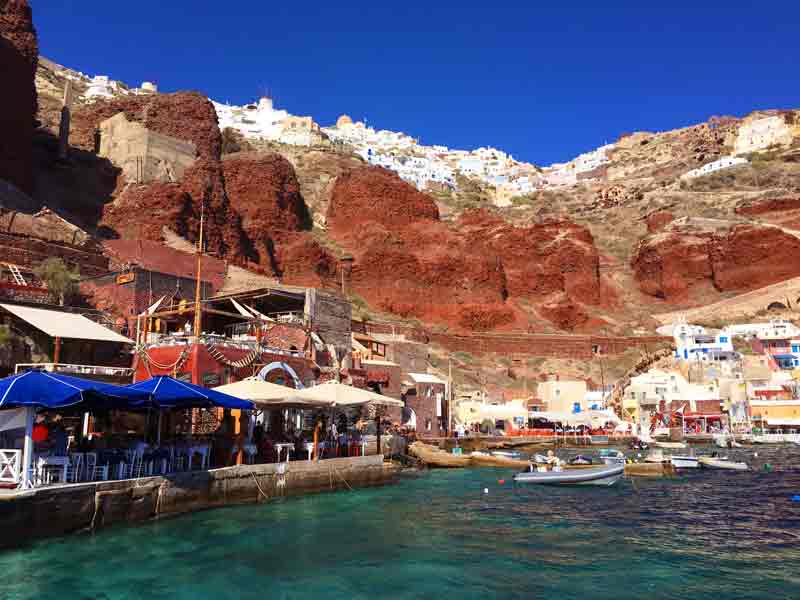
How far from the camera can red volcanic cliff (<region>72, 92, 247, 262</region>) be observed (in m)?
42.9

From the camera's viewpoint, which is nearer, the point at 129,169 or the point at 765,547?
the point at 765,547

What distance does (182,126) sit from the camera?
50.1m

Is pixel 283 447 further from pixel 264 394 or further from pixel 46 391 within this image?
pixel 46 391

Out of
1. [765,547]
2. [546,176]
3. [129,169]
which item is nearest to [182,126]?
[129,169]

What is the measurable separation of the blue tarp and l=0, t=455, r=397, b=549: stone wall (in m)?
1.60

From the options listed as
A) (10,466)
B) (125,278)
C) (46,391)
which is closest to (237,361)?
(125,278)

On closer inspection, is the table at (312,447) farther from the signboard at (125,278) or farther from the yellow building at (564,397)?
the yellow building at (564,397)

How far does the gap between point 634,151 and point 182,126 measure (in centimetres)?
11501

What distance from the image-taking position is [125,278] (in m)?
26.4

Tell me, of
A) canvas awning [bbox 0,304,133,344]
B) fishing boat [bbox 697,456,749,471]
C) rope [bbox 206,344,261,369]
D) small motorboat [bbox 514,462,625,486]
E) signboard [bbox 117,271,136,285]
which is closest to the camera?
canvas awning [bbox 0,304,133,344]

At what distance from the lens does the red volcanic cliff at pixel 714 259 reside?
233ft

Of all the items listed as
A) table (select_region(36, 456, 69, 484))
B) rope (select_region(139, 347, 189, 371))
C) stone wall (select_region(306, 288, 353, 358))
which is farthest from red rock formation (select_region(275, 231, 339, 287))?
table (select_region(36, 456, 69, 484))

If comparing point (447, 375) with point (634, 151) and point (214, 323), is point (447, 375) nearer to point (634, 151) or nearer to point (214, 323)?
point (214, 323)

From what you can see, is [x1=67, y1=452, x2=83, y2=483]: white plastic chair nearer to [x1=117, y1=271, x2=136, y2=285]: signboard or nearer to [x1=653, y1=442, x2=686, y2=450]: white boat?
[x1=117, y1=271, x2=136, y2=285]: signboard
